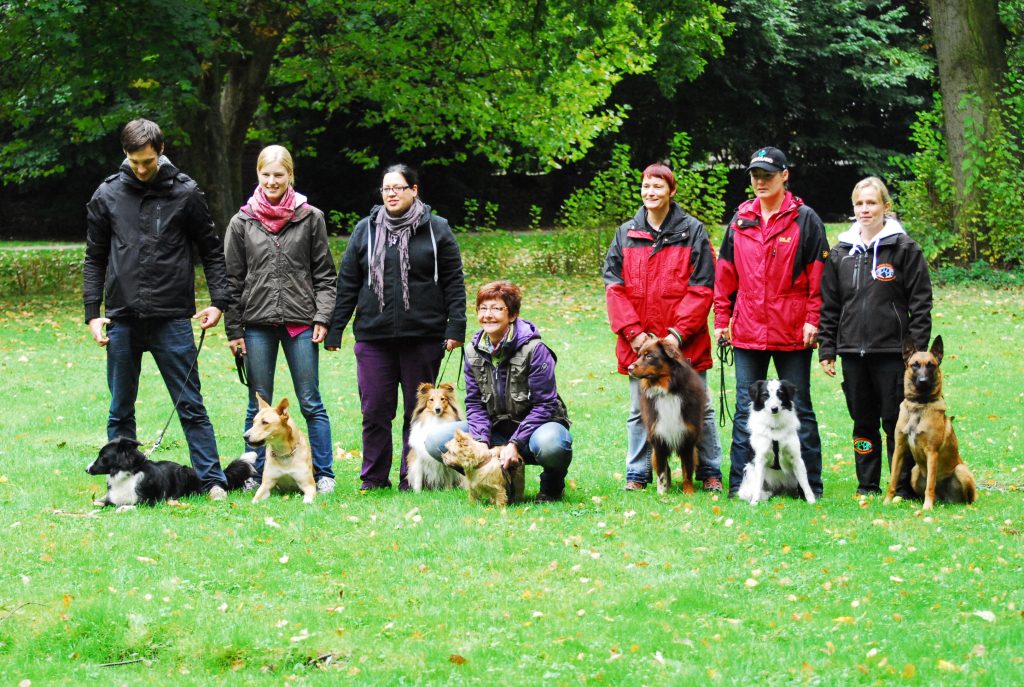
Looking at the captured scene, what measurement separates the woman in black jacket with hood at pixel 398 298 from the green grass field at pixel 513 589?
0.81 m

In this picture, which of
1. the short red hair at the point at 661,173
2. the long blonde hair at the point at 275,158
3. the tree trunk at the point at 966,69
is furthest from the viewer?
the tree trunk at the point at 966,69

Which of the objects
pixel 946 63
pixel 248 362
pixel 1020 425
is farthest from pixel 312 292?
pixel 946 63

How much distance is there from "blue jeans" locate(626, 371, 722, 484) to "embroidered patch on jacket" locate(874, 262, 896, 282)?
51.0 inches

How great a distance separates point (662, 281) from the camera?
7281 mm

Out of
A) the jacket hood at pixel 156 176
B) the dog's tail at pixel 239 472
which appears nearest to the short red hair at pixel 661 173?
the jacket hood at pixel 156 176

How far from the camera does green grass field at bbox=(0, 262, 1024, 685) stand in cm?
461

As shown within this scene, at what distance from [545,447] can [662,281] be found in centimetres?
137

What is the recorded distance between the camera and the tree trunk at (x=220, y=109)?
19.8m

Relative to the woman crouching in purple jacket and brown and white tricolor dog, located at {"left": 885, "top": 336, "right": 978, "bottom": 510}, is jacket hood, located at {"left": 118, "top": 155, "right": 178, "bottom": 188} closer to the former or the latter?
the woman crouching in purple jacket

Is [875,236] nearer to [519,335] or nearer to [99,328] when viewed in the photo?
[519,335]

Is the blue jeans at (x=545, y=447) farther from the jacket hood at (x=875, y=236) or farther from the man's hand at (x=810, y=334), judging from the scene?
the jacket hood at (x=875, y=236)

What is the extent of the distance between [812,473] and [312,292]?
3.55 meters

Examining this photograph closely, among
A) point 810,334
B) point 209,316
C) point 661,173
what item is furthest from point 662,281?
point 209,316

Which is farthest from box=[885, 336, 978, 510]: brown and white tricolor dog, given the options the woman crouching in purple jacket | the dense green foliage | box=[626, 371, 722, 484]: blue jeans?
the dense green foliage
